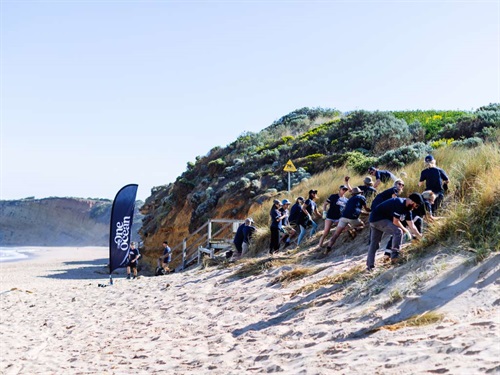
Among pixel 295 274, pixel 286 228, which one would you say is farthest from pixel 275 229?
pixel 295 274

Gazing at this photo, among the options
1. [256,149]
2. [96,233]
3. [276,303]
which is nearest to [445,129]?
[256,149]

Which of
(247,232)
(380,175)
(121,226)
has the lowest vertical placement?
(247,232)

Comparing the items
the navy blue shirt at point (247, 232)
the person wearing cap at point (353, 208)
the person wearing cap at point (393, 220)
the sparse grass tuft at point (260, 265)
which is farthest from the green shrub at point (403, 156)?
the person wearing cap at point (393, 220)

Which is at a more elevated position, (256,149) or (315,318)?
(256,149)

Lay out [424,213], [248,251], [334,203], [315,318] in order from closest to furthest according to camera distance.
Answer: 1. [315,318]
2. [424,213]
3. [334,203]
4. [248,251]

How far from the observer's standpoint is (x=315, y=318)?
7633 millimetres

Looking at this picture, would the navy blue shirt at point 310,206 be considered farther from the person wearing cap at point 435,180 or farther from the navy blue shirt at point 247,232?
the person wearing cap at point 435,180

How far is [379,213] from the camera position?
8.85 m

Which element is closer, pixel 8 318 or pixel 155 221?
pixel 8 318

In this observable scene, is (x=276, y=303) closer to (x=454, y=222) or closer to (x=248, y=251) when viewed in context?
(x=454, y=222)

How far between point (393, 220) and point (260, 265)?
13.9 ft

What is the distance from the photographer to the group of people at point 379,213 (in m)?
8.78

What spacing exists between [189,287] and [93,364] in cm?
539

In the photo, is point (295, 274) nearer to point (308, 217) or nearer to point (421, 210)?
point (421, 210)
